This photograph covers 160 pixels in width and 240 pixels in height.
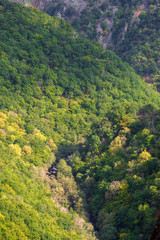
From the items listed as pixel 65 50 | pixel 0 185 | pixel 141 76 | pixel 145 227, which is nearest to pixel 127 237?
pixel 145 227

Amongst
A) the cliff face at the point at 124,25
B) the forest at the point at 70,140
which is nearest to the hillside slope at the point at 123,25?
the cliff face at the point at 124,25

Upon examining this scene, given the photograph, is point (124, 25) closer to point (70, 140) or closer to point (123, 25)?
point (123, 25)

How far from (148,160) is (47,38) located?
77.9m

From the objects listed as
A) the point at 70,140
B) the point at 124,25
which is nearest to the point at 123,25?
Result: the point at 124,25

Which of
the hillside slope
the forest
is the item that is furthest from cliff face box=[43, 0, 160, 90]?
the forest

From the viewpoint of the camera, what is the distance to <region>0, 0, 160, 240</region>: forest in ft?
166

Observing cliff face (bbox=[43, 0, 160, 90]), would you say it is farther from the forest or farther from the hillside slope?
the forest

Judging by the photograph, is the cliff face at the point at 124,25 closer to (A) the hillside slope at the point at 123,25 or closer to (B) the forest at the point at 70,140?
(A) the hillside slope at the point at 123,25

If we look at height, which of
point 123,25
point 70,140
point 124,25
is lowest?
point 70,140

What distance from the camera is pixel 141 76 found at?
136 meters

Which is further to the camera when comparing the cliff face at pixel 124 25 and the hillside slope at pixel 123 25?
the hillside slope at pixel 123 25

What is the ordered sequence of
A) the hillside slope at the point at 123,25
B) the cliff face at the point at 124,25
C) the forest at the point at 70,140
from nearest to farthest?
the forest at the point at 70,140, the cliff face at the point at 124,25, the hillside slope at the point at 123,25

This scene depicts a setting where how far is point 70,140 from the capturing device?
87312mm

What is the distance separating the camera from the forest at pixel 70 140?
50.7 meters
